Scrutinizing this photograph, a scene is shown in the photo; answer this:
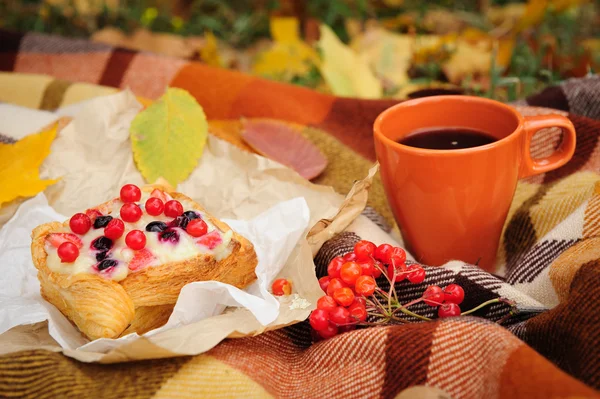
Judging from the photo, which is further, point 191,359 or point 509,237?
point 509,237

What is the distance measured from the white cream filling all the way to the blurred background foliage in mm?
671

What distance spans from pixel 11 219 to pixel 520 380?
704mm

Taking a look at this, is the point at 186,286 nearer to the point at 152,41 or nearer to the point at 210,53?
the point at 210,53

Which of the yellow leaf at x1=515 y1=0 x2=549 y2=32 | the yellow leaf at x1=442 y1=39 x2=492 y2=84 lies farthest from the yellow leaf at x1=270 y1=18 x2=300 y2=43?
the yellow leaf at x1=515 y1=0 x2=549 y2=32

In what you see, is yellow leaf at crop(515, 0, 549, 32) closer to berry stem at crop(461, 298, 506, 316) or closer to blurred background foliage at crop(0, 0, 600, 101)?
blurred background foliage at crop(0, 0, 600, 101)

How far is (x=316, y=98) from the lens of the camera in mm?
1196

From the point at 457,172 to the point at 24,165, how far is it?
0.64 m

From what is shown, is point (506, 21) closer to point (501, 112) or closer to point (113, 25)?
point (501, 112)

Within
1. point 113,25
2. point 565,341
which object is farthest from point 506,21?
point 565,341

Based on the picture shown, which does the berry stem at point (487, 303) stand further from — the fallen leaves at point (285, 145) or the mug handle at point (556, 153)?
the fallen leaves at point (285, 145)

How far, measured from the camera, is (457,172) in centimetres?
74

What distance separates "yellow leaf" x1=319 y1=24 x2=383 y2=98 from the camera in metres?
1.33

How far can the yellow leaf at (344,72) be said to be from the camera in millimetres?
1325

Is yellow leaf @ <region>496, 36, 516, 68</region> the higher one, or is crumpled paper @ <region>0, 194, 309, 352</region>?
yellow leaf @ <region>496, 36, 516, 68</region>
